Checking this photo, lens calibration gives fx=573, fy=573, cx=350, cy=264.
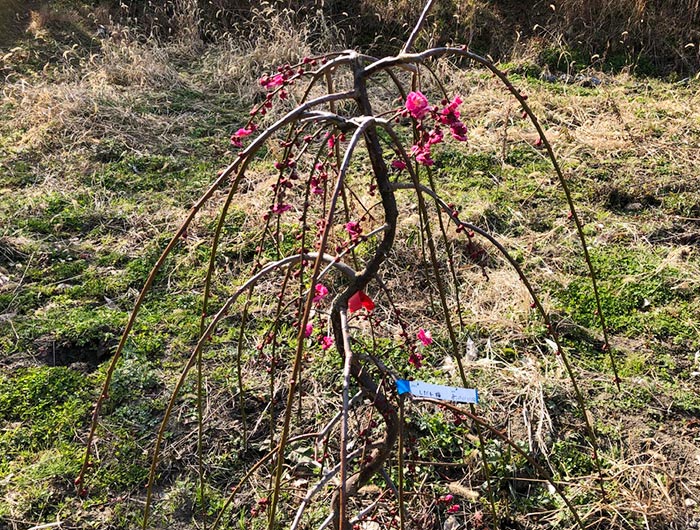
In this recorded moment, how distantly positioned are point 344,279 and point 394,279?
26 cm

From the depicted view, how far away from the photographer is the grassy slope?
1.96 m

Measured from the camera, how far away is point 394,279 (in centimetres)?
278

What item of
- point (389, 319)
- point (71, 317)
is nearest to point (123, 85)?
point (71, 317)

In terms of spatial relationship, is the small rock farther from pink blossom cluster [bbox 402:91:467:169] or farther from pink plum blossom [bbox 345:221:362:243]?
pink blossom cluster [bbox 402:91:467:169]

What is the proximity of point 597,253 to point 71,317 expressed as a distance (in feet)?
8.28

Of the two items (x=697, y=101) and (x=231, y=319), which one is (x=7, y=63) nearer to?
(x=231, y=319)

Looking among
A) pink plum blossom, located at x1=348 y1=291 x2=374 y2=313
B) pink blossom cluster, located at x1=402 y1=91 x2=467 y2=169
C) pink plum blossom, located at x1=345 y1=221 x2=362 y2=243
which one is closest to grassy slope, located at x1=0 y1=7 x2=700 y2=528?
pink plum blossom, located at x1=348 y1=291 x2=374 y2=313

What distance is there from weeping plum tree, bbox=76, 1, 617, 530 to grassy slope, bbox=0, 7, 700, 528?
0.38 ft

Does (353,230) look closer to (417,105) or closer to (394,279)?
(417,105)

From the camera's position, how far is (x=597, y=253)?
2842 millimetres

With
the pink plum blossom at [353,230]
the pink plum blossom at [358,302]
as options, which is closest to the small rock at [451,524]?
the pink plum blossom at [358,302]

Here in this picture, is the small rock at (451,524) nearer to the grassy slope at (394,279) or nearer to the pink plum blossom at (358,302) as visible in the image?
the grassy slope at (394,279)

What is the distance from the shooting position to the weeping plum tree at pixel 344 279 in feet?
3.02

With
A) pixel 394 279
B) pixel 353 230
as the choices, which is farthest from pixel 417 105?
pixel 394 279
